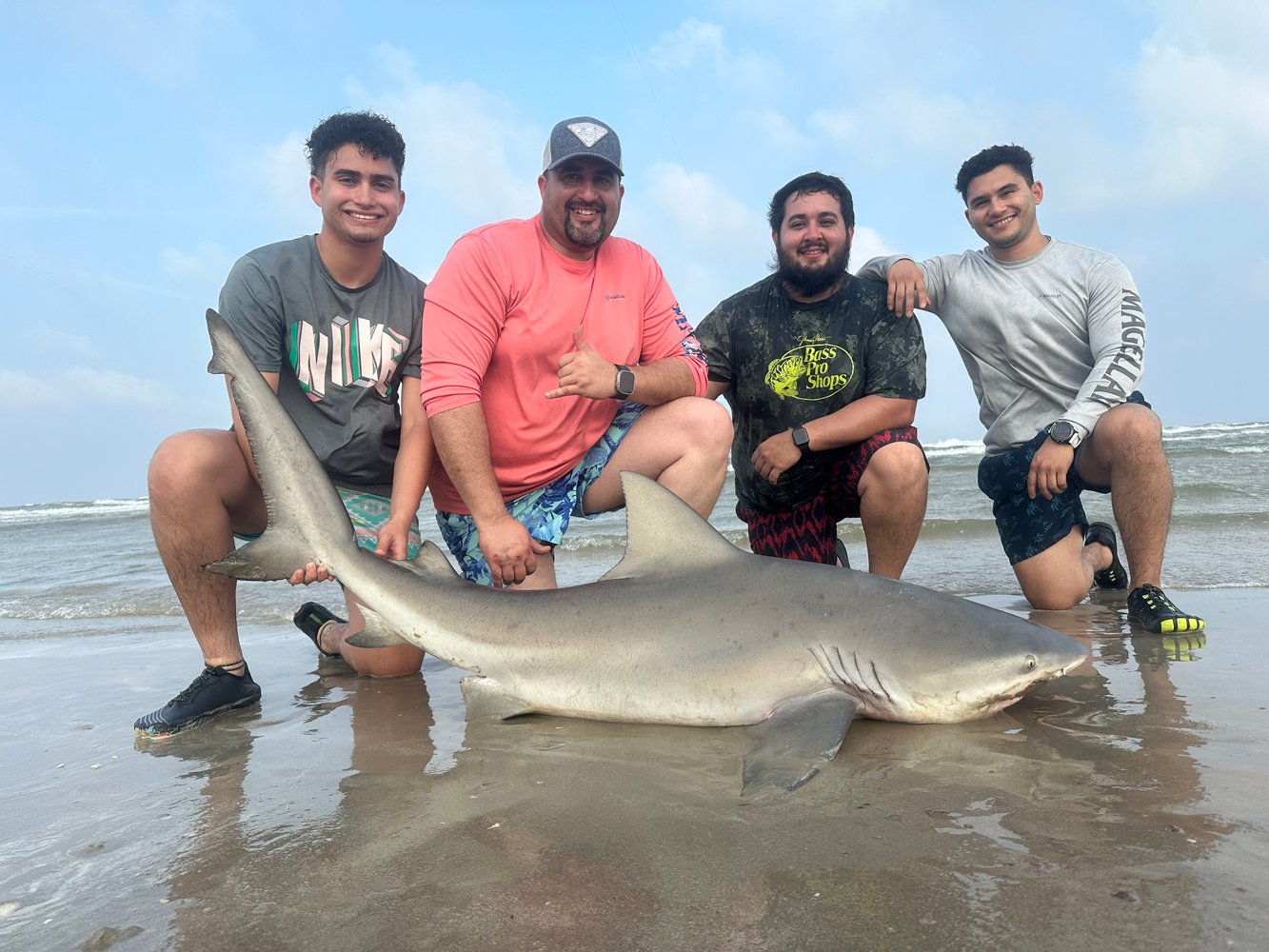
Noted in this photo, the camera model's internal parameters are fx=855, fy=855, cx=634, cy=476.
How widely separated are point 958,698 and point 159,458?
127 inches

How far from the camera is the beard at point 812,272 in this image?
4.70 m

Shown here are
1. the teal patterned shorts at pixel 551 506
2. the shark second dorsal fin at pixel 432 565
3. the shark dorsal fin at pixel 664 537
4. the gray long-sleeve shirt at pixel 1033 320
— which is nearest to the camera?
the shark dorsal fin at pixel 664 537

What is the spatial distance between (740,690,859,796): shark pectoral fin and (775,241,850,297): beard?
2800 millimetres

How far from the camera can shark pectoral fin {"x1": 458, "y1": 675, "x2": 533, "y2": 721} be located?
114 inches

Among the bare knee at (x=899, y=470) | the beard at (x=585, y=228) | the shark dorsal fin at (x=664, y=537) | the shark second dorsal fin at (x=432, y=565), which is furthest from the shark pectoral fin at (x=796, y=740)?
the beard at (x=585, y=228)

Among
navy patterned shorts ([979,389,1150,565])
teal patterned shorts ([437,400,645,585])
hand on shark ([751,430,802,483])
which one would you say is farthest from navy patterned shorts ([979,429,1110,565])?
teal patterned shorts ([437,400,645,585])

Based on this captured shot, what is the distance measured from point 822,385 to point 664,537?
7.28 ft

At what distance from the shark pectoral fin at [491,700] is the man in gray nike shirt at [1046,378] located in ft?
10.1

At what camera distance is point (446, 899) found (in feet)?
5.41

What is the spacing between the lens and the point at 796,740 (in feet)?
7.63

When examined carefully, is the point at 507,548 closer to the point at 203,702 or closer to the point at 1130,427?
the point at 203,702

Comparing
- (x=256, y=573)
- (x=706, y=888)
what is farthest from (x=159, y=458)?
(x=706, y=888)

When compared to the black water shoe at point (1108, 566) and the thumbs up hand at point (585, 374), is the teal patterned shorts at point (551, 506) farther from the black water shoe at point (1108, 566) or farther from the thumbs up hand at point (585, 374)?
the black water shoe at point (1108, 566)

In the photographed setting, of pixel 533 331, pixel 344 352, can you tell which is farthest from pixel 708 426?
pixel 344 352
